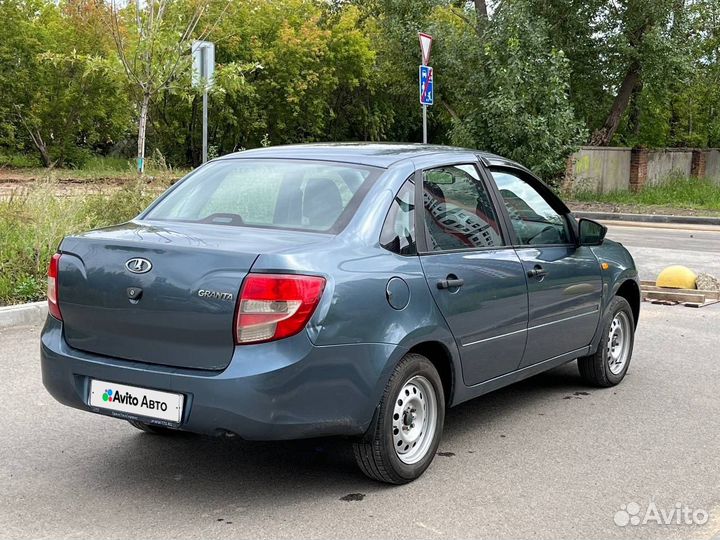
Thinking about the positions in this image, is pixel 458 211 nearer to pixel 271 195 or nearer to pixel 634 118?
pixel 271 195

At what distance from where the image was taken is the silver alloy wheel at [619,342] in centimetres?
669

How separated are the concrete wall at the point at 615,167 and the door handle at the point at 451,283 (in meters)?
22.0

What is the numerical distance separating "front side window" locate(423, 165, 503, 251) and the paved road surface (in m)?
1.16

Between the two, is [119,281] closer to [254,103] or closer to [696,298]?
[696,298]

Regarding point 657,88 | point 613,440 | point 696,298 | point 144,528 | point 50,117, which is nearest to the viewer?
point 144,528

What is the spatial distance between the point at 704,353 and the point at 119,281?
536 centimetres

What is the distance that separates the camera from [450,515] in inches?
166

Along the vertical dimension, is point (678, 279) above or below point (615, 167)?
below

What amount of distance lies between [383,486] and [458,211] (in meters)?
1.59

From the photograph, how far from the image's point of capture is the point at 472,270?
502cm

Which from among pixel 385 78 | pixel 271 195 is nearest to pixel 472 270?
pixel 271 195

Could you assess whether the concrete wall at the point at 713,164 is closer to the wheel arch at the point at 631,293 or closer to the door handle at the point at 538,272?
the wheel arch at the point at 631,293

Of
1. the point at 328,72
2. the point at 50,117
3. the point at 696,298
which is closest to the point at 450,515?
the point at 696,298

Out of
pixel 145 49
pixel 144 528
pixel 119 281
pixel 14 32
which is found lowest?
pixel 144 528
